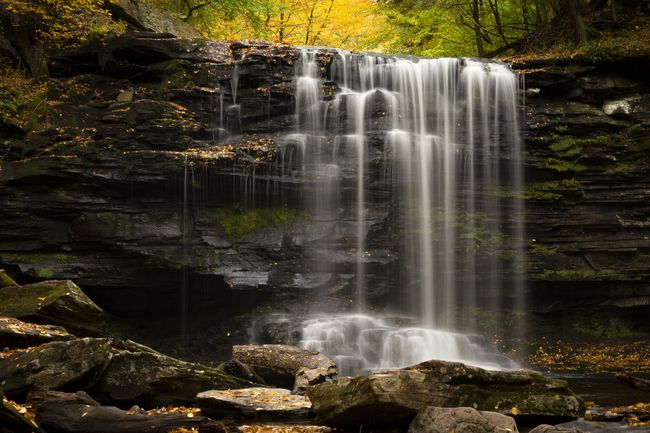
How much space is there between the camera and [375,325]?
14125mm

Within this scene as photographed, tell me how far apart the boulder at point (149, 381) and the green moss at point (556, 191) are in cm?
1101

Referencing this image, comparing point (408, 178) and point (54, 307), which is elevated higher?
point (408, 178)

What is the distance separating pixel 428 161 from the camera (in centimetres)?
1526

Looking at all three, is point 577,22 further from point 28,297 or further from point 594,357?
point 28,297

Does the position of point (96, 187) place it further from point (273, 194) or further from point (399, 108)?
point (399, 108)

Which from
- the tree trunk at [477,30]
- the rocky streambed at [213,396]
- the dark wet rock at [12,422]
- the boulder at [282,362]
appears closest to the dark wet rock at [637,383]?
the rocky streambed at [213,396]

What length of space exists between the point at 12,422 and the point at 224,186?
32.9 ft

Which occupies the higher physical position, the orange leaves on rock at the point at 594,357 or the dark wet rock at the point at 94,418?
the dark wet rock at the point at 94,418

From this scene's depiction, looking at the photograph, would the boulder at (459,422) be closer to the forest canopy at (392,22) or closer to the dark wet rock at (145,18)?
the forest canopy at (392,22)

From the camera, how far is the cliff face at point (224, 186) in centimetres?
1380

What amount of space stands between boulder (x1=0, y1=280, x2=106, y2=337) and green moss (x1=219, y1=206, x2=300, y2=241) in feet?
20.3

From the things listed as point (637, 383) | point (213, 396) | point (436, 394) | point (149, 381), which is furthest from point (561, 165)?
point (149, 381)

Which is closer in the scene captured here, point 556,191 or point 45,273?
point 45,273

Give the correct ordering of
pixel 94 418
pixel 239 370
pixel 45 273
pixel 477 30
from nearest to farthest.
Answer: pixel 94 418
pixel 239 370
pixel 45 273
pixel 477 30
